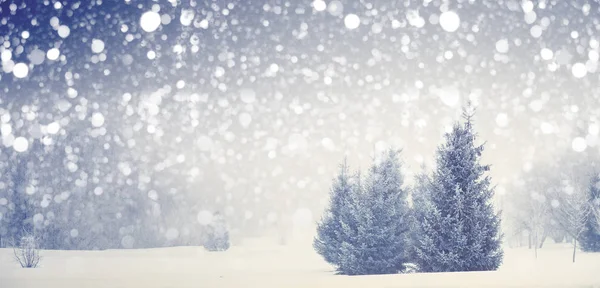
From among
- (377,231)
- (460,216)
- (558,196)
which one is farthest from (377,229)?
(558,196)

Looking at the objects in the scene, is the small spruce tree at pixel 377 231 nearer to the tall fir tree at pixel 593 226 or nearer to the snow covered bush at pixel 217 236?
the tall fir tree at pixel 593 226

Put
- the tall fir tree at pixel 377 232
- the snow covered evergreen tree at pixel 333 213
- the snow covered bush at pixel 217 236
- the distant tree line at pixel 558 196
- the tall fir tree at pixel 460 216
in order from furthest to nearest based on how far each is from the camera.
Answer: the snow covered bush at pixel 217 236 → the distant tree line at pixel 558 196 → the snow covered evergreen tree at pixel 333 213 → the tall fir tree at pixel 377 232 → the tall fir tree at pixel 460 216

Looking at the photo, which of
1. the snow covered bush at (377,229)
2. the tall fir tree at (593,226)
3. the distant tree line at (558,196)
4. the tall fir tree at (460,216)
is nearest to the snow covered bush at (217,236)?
the distant tree line at (558,196)

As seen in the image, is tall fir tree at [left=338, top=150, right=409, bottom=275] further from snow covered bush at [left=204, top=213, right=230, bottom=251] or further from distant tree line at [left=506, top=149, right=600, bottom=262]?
snow covered bush at [left=204, top=213, right=230, bottom=251]

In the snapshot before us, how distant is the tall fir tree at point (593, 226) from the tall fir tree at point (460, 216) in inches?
1034

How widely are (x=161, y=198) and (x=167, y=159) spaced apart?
5886mm

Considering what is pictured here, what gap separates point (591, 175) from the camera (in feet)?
157

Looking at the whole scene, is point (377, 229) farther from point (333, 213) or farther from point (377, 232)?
point (333, 213)

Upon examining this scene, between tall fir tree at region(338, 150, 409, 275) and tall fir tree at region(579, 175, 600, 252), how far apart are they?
25648 mm

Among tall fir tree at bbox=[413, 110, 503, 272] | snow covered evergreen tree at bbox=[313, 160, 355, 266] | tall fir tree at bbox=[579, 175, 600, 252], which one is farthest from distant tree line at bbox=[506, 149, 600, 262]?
tall fir tree at bbox=[413, 110, 503, 272]

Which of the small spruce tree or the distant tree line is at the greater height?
the distant tree line

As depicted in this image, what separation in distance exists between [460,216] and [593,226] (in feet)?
100

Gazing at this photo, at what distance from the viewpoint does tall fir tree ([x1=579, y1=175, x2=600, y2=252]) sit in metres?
45.8

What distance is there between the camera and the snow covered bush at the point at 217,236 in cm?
6544
